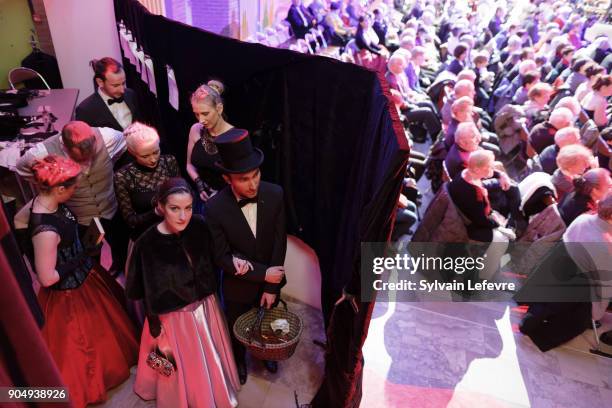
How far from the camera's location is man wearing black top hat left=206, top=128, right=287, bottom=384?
2.33 m

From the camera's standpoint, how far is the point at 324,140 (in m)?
2.64

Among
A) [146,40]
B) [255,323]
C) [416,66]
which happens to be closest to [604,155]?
[416,66]

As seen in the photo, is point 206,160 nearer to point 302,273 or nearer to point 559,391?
point 302,273

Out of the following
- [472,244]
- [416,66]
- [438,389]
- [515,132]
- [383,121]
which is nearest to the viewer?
[383,121]

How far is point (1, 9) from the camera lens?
256 inches

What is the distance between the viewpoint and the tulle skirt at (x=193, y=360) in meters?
2.43

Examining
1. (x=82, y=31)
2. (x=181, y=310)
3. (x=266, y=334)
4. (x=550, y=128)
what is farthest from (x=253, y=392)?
(x=550, y=128)

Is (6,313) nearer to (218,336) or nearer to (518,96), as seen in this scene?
(218,336)

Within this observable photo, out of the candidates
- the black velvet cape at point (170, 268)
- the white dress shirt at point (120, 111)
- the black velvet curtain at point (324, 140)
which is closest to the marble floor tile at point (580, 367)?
the black velvet curtain at point (324, 140)

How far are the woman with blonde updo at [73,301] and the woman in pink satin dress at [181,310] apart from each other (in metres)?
0.27

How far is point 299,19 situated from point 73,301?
32.7ft

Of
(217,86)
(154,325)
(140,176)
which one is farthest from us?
(217,86)

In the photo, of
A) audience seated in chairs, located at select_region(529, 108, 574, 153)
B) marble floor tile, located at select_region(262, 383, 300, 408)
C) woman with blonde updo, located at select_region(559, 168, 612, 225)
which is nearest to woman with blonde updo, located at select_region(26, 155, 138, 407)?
marble floor tile, located at select_region(262, 383, 300, 408)

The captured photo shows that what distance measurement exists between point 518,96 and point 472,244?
3.88m
